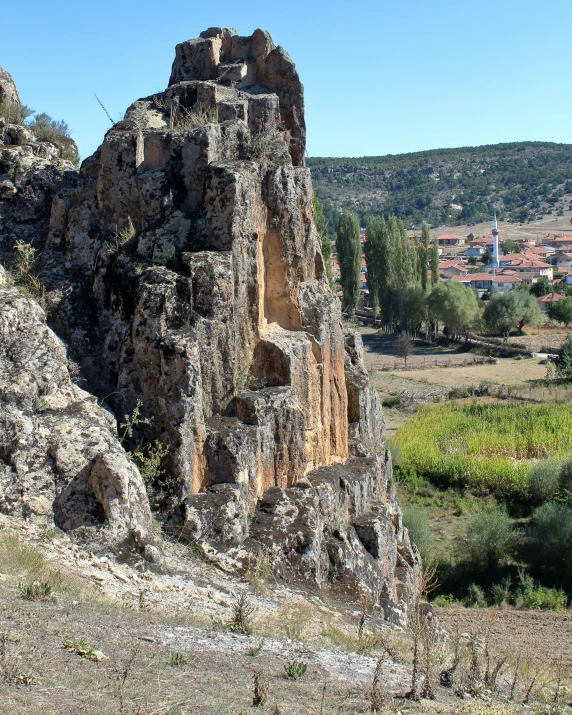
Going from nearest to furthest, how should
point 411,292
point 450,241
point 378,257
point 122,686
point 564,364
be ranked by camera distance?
point 122,686 < point 564,364 < point 411,292 < point 378,257 < point 450,241

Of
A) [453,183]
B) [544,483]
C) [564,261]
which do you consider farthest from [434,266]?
[453,183]

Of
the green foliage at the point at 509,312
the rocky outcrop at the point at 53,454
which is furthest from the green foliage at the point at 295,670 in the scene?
the green foliage at the point at 509,312

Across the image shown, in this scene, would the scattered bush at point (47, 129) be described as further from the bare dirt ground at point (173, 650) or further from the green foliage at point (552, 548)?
the green foliage at point (552, 548)

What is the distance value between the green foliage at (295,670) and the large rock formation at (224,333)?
2692 millimetres

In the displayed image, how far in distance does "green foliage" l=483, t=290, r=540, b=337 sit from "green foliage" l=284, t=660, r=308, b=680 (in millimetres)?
55733

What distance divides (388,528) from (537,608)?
8.17 meters

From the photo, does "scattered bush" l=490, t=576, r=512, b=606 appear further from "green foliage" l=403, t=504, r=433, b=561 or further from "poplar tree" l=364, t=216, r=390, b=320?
"poplar tree" l=364, t=216, r=390, b=320

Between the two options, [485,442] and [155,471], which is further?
[485,442]

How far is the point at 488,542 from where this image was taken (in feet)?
67.7

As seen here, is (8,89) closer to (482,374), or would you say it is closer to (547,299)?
(482,374)

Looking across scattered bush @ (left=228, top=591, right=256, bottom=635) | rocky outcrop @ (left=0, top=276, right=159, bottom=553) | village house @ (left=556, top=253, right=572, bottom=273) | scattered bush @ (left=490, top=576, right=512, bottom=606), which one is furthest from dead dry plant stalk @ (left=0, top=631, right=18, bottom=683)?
village house @ (left=556, top=253, right=572, bottom=273)

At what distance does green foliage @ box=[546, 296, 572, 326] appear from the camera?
63.0 meters

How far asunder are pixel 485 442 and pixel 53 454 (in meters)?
24.6

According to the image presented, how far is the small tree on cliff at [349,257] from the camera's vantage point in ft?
204
